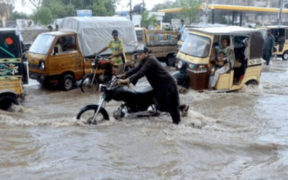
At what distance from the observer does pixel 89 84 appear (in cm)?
1031

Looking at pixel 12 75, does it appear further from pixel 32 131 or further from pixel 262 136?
pixel 262 136

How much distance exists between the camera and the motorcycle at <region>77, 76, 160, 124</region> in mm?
6160

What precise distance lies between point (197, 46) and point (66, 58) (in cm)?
404

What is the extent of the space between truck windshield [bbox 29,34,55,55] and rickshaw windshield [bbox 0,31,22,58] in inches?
117

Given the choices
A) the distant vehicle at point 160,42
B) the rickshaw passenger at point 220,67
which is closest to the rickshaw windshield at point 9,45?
the rickshaw passenger at point 220,67

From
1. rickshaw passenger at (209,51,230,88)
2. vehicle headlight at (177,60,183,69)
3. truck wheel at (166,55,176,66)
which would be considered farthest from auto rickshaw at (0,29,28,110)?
truck wheel at (166,55,176,66)

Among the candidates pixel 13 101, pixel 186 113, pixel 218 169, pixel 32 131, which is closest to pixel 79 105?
pixel 13 101

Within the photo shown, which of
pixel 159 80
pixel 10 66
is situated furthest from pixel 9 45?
pixel 159 80

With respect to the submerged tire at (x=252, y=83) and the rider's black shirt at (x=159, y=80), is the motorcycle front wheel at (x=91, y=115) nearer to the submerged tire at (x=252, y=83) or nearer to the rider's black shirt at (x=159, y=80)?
the rider's black shirt at (x=159, y=80)

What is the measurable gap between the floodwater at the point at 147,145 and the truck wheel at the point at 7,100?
0.21m

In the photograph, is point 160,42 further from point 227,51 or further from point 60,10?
point 60,10

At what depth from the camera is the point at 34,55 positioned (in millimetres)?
10766

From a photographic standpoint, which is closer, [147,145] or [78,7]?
[147,145]

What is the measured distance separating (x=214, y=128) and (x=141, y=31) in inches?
330
